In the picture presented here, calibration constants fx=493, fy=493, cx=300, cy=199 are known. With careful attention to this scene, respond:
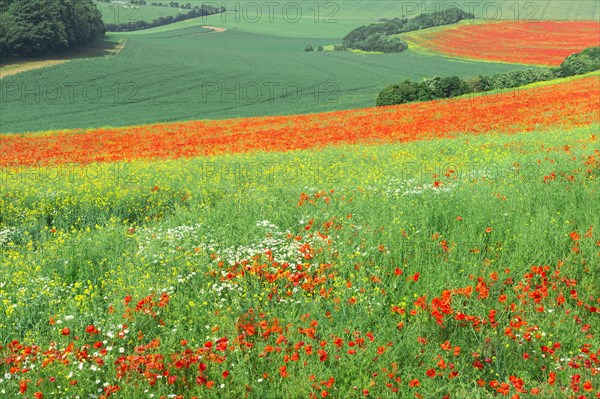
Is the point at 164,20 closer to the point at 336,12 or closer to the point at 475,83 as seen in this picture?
the point at 336,12

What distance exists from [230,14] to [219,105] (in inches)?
4139

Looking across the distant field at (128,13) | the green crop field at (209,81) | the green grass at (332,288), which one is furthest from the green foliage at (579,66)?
the distant field at (128,13)

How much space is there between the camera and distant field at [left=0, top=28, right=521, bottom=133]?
156 ft

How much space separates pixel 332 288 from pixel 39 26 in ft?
236

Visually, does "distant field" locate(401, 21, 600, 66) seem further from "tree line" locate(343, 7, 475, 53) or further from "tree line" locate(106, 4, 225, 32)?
"tree line" locate(106, 4, 225, 32)

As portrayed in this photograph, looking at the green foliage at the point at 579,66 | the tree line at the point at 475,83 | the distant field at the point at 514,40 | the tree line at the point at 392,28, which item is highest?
the tree line at the point at 392,28

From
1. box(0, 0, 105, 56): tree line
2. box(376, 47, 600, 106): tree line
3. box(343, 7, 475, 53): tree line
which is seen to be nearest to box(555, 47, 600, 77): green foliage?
box(376, 47, 600, 106): tree line

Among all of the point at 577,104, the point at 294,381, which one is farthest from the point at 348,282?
the point at 577,104

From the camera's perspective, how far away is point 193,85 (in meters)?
59.8

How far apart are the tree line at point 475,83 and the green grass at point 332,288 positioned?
2894 cm

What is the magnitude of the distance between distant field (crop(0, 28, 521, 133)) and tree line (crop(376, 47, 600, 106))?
29.2ft

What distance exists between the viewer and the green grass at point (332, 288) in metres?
4.38

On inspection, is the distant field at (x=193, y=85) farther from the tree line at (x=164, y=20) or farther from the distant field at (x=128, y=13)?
the distant field at (x=128, y=13)

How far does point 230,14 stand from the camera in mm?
146000
